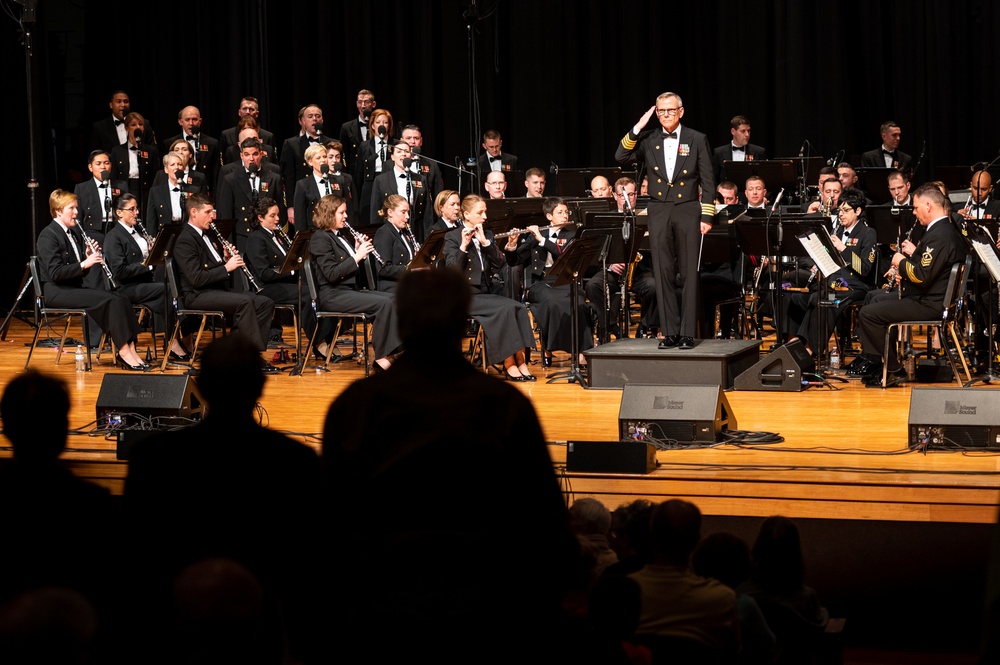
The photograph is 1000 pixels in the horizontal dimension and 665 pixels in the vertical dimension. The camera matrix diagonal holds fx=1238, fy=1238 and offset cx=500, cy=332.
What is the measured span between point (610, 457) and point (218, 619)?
344 centimetres

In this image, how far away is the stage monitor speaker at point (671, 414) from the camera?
559 centimetres

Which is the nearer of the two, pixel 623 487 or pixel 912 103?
pixel 623 487

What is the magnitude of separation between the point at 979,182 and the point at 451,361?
26.0 ft

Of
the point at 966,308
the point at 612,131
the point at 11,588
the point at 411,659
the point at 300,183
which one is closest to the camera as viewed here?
the point at 11,588

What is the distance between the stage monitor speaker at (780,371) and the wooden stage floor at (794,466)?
0.40 m

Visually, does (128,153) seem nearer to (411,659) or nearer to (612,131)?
(612,131)

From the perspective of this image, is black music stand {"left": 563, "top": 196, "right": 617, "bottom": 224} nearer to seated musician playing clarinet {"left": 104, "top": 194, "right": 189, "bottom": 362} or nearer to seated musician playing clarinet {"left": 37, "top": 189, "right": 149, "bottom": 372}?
seated musician playing clarinet {"left": 104, "top": 194, "right": 189, "bottom": 362}

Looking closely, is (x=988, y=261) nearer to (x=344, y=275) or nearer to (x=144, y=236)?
(x=344, y=275)

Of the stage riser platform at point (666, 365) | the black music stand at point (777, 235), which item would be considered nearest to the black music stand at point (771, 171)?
the black music stand at point (777, 235)

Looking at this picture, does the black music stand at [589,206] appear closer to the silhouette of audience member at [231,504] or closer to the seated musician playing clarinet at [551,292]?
the seated musician playing clarinet at [551,292]

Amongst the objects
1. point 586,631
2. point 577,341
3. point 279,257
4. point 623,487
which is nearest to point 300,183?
point 279,257

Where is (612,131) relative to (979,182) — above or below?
above

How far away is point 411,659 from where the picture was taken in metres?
2.16

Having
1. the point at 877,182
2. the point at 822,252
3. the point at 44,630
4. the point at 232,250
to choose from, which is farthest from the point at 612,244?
the point at 44,630
